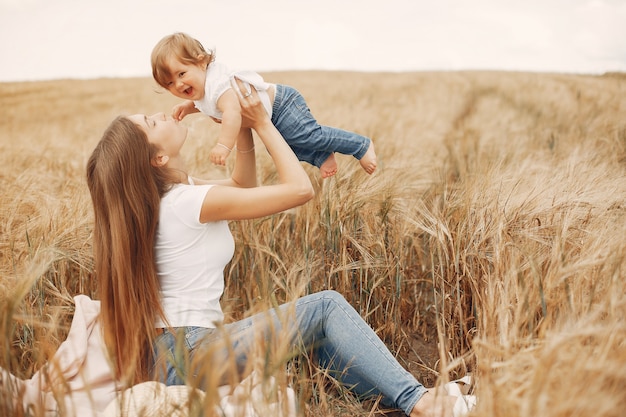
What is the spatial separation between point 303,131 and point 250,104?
295 mm

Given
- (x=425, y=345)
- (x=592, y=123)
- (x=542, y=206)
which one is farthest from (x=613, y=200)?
(x=592, y=123)

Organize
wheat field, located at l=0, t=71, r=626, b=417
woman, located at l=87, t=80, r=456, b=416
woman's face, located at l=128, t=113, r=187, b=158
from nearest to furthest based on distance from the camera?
wheat field, located at l=0, t=71, r=626, b=417
woman, located at l=87, t=80, r=456, b=416
woman's face, located at l=128, t=113, r=187, b=158

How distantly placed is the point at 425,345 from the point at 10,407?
146cm

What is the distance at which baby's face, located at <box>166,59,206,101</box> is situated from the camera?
190 cm

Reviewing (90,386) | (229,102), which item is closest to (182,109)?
(229,102)

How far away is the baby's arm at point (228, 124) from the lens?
1722mm

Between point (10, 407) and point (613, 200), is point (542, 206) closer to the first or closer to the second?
point (613, 200)

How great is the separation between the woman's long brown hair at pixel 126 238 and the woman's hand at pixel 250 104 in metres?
0.37

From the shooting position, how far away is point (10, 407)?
113 centimetres

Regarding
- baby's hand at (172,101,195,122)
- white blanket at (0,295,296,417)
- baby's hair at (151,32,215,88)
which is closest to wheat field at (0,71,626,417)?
white blanket at (0,295,296,417)

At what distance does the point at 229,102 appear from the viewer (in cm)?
184

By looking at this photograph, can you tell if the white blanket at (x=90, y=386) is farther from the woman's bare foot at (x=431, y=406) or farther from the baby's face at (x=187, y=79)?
the baby's face at (x=187, y=79)

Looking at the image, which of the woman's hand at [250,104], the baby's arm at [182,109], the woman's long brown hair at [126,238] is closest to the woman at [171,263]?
the woman's long brown hair at [126,238]

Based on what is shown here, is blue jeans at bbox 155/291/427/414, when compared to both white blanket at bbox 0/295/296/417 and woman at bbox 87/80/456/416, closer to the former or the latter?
woman at bbox 87/80/456/416
